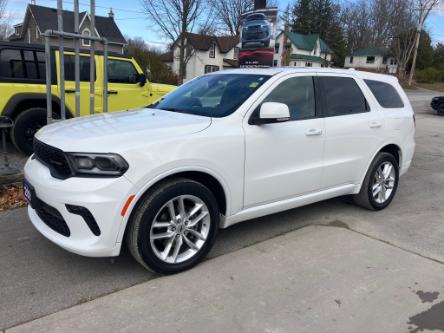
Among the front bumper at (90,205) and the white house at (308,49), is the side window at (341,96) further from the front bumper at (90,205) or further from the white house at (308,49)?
the white house at (308,49)

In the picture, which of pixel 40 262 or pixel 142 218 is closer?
pixel 142 218

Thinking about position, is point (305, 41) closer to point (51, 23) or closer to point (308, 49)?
point (308, 49)

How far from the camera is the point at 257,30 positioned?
1132 centimetres

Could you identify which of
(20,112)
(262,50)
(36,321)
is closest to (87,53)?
(20,112)

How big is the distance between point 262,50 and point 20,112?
6763mm

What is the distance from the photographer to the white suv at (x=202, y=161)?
3023mm

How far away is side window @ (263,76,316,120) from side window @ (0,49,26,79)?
5.02 meters

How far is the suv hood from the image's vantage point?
10.1 feet

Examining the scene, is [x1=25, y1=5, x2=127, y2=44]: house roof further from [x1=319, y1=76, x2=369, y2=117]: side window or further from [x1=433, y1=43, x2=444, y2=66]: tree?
[x1=433, y1=43, x2=444, y2=66]: tree

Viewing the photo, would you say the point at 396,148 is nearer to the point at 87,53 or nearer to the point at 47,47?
the point at 47,47

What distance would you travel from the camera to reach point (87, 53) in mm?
7867

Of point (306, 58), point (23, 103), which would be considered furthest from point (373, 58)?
point (23, 103)

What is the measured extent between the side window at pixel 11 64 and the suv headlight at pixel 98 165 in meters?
4.80

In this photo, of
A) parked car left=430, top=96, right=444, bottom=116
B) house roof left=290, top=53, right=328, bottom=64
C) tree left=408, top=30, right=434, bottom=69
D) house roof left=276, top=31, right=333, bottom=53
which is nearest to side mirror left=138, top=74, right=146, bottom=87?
parked car left=430, top=96, right=444, bottom=116
